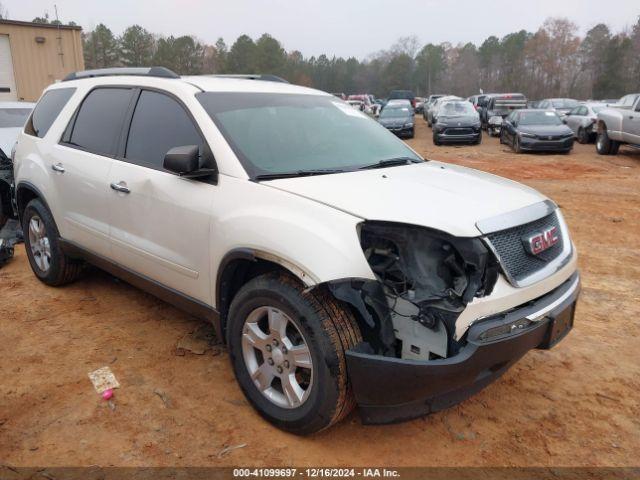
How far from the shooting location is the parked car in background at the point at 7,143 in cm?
677

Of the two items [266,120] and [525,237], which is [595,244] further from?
[266,120]

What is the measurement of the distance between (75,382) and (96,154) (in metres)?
1.67

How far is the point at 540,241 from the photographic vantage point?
2.75m

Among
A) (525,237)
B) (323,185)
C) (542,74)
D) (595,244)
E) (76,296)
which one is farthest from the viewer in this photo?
(542,74)

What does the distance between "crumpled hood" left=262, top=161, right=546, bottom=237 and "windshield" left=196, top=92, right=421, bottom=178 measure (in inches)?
8.7

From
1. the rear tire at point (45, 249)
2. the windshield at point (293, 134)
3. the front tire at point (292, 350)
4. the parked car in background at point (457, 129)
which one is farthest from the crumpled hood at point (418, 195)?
the parked car in background at point (457, 129)

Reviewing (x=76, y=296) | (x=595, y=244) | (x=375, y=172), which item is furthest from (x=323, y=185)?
(x=595, y=244)

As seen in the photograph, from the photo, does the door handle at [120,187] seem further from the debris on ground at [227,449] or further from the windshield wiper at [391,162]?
the debris on ground at [227,449]

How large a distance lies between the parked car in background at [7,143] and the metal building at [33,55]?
11.3 m

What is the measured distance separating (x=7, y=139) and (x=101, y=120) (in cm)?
409

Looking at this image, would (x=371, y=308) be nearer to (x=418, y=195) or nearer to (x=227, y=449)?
(x=418, y=195)

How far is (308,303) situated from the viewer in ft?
8.29

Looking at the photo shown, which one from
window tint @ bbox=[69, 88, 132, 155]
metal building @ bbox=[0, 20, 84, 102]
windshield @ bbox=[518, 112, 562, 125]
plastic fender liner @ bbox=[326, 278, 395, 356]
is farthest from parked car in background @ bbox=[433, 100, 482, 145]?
plastic fender liner @ bbox=[326, 278, 395, 356]

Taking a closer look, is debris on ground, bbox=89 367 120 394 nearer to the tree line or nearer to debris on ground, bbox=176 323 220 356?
debris on ground, bbox=176 323 220 356
